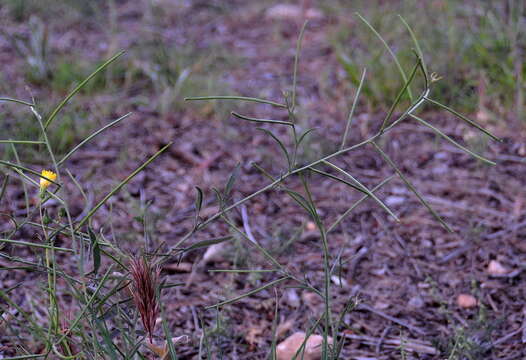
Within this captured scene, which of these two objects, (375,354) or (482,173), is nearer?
(375,354)

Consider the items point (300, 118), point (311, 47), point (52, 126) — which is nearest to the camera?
point (52, 126)

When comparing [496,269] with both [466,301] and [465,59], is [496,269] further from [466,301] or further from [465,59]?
[465,59]

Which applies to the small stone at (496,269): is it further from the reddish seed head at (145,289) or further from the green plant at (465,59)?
the reddish seed head at (145,289)

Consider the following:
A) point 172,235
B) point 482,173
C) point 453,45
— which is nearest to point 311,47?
point 453,45

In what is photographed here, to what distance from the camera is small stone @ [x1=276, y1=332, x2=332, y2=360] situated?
5.17 ft

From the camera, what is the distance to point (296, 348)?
1.59 metres

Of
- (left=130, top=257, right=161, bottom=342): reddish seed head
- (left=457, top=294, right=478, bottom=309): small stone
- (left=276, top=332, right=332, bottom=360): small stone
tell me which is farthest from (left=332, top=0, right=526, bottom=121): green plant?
(left=130, top=257, right=161, bottom=342): reddish seed head

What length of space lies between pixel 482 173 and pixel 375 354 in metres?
1.13

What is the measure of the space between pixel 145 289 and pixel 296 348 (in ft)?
1.93

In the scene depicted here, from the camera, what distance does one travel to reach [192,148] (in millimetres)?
2785

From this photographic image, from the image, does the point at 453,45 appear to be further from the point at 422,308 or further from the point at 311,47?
the point at 422,308

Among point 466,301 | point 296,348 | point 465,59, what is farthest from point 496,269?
point 465,59

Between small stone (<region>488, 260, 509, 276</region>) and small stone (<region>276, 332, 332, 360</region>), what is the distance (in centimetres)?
66

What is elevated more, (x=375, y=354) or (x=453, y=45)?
(x=453, y=45)
